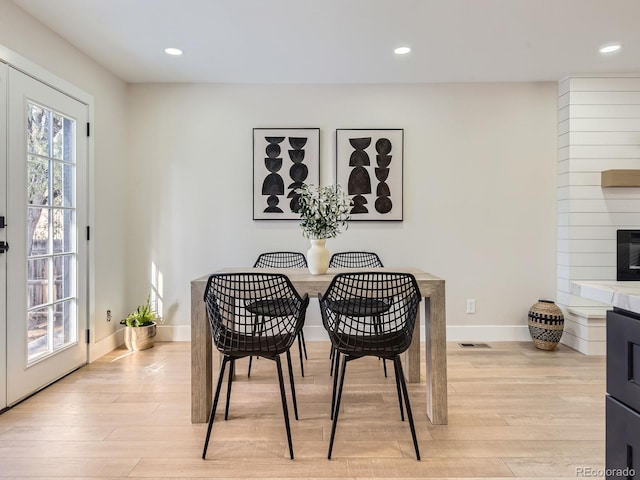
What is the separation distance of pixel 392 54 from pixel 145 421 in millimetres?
3175

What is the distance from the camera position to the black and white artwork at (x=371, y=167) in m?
3.64

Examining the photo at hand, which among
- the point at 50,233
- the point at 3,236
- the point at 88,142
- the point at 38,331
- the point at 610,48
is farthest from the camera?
the point at 88,142

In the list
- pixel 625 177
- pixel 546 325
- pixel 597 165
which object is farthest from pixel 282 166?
pixel 625 177

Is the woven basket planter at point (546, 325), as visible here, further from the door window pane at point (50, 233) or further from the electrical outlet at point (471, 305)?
the door window pane at point (50, 233)

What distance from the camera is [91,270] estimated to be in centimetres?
311

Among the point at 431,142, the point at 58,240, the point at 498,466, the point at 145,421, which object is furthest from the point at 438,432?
the point at 58,240

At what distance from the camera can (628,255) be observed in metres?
3.41

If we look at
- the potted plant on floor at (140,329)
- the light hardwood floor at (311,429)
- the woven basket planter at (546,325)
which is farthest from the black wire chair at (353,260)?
the potted plant on floor at (140,329)

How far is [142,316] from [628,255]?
460 cm

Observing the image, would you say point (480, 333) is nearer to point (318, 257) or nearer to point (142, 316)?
point (318, 257)

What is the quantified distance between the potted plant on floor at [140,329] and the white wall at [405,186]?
22 cm

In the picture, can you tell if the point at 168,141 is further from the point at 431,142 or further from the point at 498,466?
the point at 498,466

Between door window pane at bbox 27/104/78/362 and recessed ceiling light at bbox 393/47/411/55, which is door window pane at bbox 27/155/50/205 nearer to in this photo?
door window pane at bbox 27/104/78/362

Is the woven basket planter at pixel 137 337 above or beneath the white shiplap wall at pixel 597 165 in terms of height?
beneath
